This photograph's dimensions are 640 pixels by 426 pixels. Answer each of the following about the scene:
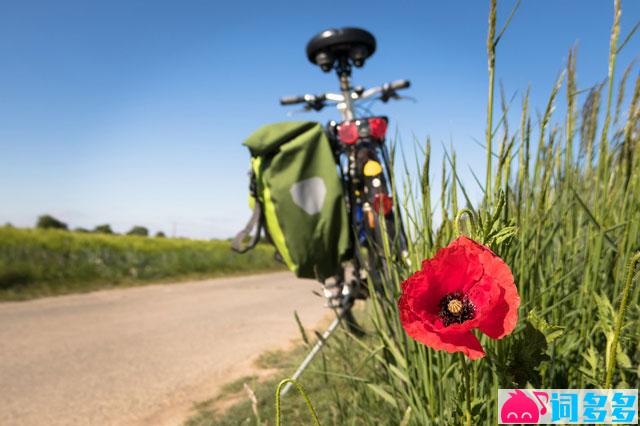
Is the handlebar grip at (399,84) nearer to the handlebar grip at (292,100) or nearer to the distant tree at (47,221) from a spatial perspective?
the handlebar grip at (292,100)

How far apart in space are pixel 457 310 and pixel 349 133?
1895 millimetres

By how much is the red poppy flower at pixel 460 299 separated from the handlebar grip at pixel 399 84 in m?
2.54

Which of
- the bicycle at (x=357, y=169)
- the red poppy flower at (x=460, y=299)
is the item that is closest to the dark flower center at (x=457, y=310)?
the red poppy flower at (x=460, y=299)

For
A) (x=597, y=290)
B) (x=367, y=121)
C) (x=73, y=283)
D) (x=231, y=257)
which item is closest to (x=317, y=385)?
(x=367, y=121)

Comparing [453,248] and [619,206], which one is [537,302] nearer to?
[619,206]

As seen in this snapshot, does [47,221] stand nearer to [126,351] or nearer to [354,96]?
[126,351]

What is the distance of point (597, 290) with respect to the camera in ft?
3.62

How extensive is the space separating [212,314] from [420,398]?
14.9ft

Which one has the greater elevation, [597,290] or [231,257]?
[597,290]

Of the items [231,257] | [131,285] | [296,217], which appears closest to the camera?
[296,217]

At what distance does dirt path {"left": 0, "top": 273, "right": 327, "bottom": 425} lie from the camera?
2375mm

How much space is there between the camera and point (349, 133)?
2346 millimetres

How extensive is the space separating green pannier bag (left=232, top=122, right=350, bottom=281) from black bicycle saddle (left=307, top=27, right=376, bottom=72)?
0.70 meters

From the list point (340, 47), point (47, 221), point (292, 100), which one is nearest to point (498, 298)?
point (340, 47)
